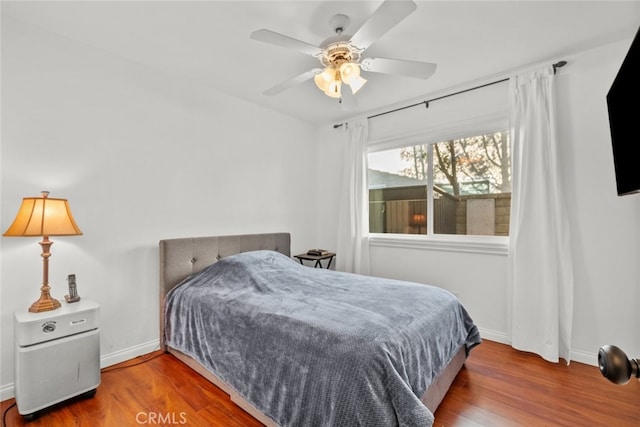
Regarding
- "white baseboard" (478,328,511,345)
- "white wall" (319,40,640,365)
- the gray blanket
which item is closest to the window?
"white wall" (319,40,640,365)

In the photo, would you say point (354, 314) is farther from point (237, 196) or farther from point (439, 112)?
point (439, 112)

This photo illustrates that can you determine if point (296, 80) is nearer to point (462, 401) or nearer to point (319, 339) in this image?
point (319, 339)

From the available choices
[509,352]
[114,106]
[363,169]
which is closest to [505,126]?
[363,169]

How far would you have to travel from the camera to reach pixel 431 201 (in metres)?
3.38

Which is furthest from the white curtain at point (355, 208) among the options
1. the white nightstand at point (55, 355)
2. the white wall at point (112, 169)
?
the white nightstand at point (55, 355)

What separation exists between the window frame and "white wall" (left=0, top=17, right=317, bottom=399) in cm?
169

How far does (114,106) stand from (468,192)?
135 inches

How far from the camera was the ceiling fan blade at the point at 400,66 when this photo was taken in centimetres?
192

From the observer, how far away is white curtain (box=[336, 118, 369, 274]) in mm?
3670

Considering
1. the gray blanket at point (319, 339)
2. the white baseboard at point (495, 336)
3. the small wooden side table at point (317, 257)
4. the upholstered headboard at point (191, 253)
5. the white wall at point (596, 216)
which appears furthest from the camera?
the small wooden side table at point (317, 257)

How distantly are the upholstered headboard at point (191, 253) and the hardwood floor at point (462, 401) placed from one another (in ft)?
1.80

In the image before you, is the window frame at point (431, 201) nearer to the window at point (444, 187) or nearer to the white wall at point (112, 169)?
the window at point (444, 187)

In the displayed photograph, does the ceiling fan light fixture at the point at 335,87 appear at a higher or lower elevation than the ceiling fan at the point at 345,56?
lower

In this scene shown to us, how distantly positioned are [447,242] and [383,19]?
2.30 m
